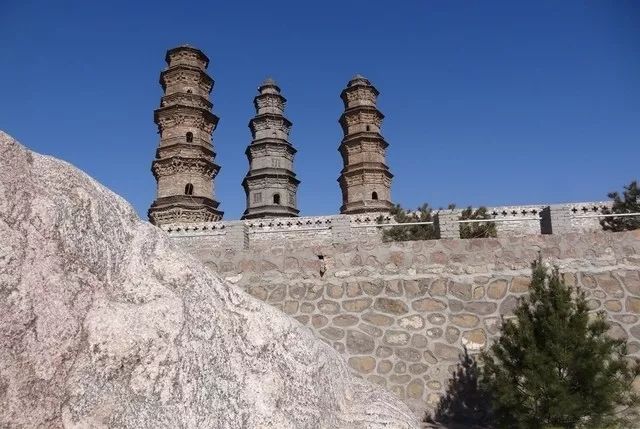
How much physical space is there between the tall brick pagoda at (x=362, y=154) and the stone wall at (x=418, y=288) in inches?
777

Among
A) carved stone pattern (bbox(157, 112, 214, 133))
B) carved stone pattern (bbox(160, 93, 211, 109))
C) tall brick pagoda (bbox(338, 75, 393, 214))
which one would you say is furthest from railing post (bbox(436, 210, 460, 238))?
carved stone pattern (bbox(160, 93, 211, 109))

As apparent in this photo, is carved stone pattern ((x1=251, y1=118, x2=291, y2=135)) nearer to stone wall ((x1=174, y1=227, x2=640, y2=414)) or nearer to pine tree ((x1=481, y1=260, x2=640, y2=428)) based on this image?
stone wall ((x1=174, y1=227, x2=640, y2=414))

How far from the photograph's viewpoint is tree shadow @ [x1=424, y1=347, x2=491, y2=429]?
18.5 ft

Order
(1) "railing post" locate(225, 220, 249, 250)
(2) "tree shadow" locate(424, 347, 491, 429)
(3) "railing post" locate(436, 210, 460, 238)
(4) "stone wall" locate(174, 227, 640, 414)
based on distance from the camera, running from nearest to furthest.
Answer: (2) "tree shadow" locate(424, 347, 491, 429)
(4) "stone wall" locate(174, 227, 640, 414)
(3) "railing post" locate(436, 210, 460, 238)
(1) "railing post" locate(225, 220, 249, 250)

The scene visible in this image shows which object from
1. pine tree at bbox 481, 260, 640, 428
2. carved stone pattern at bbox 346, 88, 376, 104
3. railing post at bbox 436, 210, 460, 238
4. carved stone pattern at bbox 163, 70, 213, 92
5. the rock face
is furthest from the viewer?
carved stone pattern at bbox 346, 88, 376, 104

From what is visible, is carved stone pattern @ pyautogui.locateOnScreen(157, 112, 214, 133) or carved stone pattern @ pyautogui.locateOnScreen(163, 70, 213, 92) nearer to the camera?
carved stone pattern @ pyautogui.locateOnScreen(157, 112, 214, 133)

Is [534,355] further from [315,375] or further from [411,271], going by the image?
[315,375]

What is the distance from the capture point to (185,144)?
25.4 metres

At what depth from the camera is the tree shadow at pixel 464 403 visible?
5637 mm

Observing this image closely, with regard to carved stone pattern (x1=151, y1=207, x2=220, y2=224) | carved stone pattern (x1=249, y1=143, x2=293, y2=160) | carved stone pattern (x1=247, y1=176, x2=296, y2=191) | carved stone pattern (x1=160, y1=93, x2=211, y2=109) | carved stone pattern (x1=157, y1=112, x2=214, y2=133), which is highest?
carved stone pattern (x1=160, y1=93, x2=211, y2=109)

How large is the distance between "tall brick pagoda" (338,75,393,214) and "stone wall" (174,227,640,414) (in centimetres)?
1972

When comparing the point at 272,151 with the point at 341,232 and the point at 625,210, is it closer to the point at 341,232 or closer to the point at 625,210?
the point at 625,210

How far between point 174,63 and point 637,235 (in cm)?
2575

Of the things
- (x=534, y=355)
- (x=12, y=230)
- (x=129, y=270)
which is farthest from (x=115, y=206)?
(x=534, y=355)
